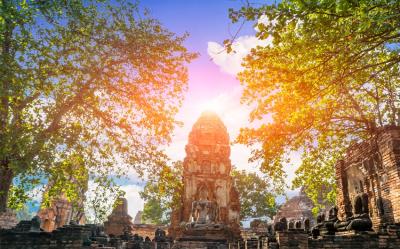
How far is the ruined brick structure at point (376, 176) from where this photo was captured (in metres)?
10.0

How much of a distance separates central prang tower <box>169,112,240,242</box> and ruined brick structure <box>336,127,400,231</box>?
890cm

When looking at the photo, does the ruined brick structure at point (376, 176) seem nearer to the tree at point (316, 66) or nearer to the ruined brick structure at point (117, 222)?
the tree at point (316, 66)

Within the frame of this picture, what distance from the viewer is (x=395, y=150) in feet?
32.8

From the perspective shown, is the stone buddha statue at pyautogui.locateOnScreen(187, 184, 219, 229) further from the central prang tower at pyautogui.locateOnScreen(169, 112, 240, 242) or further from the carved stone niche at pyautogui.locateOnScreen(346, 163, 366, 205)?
the carved stone niche at pyautogui.locateOnScreen(346, 163, 366, 205)

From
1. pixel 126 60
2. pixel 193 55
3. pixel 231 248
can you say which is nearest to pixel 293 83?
pixel 193 55

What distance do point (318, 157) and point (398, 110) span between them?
416 centimetres

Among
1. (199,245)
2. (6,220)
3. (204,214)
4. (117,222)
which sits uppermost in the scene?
(204,214)

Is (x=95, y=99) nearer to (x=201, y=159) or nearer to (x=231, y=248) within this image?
(x=231, y=248)

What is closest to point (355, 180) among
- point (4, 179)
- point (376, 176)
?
point (376, 176)

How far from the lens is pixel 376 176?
1144cm

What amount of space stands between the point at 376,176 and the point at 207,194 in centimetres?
1515

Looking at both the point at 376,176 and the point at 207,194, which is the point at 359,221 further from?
the point at 207,194

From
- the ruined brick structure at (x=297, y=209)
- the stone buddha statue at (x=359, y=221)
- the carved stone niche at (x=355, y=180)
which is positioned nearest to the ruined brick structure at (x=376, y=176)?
the carved stone niche at (x=355, y=180)

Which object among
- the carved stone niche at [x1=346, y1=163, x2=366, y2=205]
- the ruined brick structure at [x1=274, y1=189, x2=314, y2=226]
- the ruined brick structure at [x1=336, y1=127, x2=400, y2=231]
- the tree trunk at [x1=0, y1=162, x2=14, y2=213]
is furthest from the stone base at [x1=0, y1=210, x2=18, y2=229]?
the ruined brick structure at [x1=274, y1=189, x2=314, y2=226]
